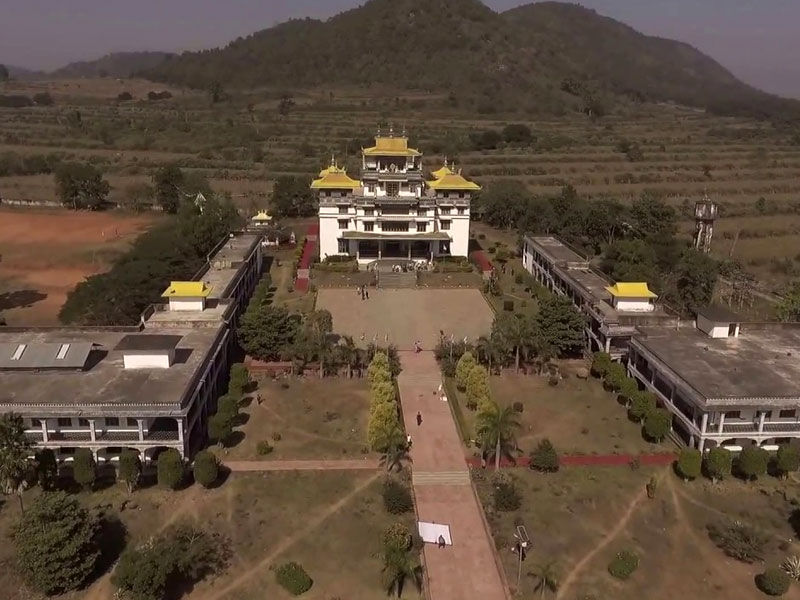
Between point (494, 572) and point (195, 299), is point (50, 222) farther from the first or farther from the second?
point (494, 572)

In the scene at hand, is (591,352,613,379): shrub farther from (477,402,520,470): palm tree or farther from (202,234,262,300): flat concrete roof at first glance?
(202,234,262,300): flat concrete roof

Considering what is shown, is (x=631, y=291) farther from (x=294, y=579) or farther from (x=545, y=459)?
(x=294, y=579)

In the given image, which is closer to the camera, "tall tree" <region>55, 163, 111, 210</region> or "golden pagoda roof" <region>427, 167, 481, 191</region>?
"golden pagoda roof" <region>427, 167, 481, 191</region>

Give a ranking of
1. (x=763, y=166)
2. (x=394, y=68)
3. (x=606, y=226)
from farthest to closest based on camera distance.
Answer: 1. (x=394, y=68)
2. (x=763, y=166)
3. (x=606, y=226)

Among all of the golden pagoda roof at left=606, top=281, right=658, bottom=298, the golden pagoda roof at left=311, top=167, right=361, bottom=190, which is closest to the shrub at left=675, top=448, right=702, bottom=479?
the golden pagoda roof at left=606, top=281, right=658, bottom=298

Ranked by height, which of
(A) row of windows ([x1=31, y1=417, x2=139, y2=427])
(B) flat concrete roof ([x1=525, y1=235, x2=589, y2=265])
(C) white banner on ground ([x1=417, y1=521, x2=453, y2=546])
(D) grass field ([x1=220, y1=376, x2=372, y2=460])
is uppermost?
(B) flat concrete roof ([x1=525, y1=235, x2=589, y2=265])

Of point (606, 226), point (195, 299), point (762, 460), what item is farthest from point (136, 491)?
point (606, 226)

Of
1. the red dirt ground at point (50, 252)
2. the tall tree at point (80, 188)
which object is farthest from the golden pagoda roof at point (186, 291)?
the tall tree at point (80, 188)
